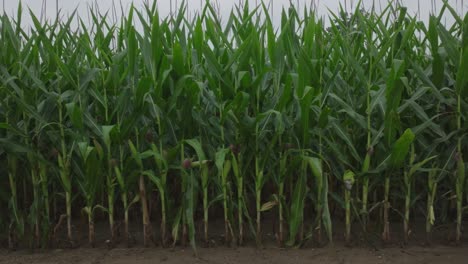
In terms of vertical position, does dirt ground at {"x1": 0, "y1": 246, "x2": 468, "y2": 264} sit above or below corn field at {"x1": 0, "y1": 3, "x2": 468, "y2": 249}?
below

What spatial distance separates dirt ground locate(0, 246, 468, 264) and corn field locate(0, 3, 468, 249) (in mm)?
88

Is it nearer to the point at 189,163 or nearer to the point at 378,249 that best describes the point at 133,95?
the point at 189,163

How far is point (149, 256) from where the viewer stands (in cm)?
288

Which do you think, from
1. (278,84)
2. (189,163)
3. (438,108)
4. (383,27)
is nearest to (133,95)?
(189,163)

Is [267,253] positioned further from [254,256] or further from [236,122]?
[236,122]

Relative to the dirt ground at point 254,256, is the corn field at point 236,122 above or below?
above

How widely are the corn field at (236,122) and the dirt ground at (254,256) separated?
3.5 inches

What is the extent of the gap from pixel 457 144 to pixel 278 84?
1.00 meters

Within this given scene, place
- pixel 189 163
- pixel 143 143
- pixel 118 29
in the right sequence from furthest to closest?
pixel 118 29 → pixel 143 143 → pixel 189 163

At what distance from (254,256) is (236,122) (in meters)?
0.68

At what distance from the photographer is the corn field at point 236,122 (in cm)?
282

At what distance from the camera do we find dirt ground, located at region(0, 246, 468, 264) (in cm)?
278

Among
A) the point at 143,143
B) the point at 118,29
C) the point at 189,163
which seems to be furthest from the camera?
the point at 118,29

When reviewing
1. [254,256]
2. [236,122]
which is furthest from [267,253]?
[236,122]
